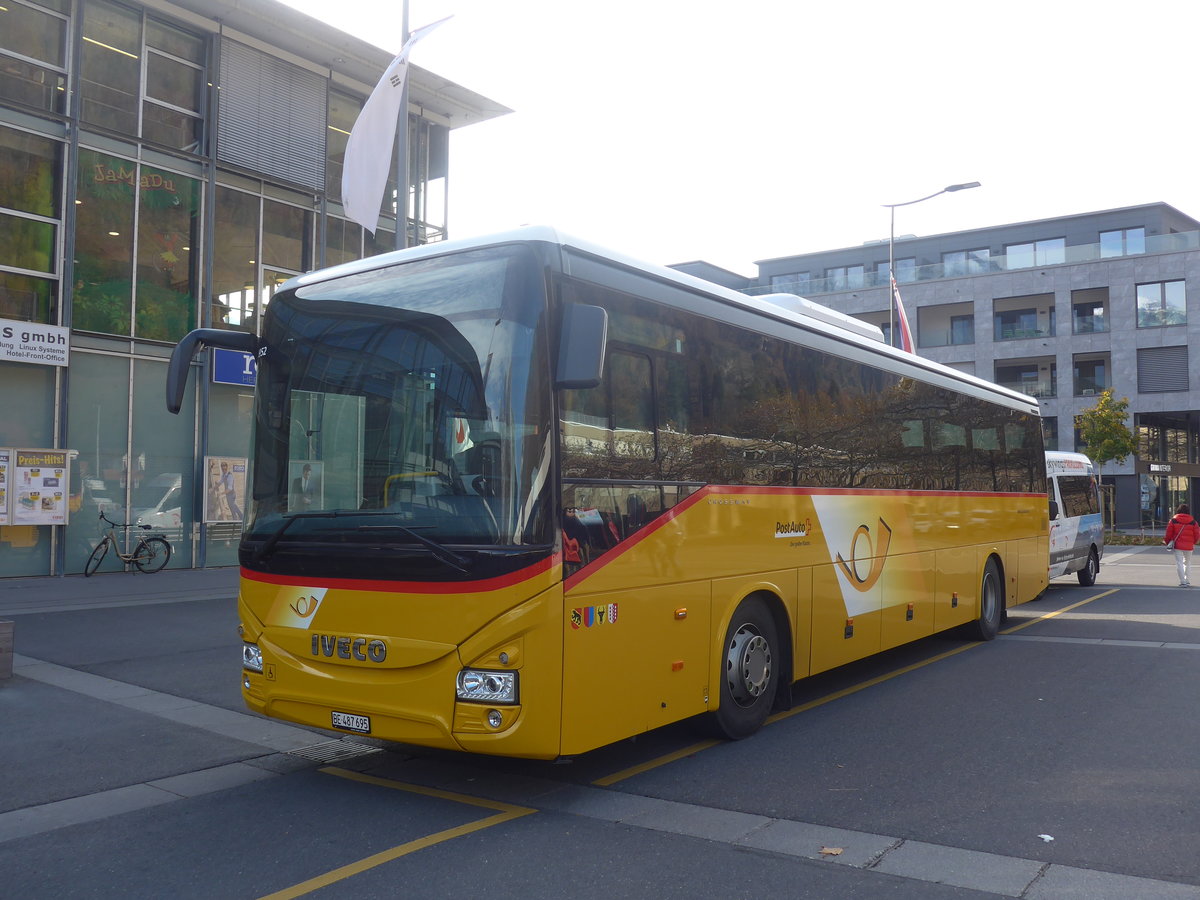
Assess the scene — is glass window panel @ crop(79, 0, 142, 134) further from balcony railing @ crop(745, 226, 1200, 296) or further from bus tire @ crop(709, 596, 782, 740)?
balcony railing @ crop(745, 226, 1200, 296)

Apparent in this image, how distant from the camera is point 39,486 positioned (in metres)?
18.0

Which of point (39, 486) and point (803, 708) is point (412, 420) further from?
point (39, 486)

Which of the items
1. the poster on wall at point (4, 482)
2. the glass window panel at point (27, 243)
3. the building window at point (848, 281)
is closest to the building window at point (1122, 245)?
the building window at point (848, 281)

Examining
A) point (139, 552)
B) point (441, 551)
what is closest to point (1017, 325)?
point (139, 552)

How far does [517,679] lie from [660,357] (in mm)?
2323

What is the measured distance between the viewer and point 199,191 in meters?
21.4

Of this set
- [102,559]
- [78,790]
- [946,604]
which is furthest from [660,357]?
[102,559]

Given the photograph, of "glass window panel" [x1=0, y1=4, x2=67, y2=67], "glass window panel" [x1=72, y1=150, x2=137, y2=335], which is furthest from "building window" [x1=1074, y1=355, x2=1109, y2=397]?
"glass window panel" [x1=0, y1=4, x2=67, y2=67]

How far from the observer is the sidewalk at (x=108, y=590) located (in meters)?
15.0

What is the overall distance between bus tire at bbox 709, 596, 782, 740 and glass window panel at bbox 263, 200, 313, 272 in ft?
60.3

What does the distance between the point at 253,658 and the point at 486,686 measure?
184cm

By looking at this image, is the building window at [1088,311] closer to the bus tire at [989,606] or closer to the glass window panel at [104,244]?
the bus tire at [989,606]

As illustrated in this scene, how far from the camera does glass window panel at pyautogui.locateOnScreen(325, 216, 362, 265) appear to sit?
79.7 ft

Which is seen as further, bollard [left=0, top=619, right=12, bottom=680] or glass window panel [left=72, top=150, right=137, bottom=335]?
glass window panel [left=72, top=150, right=137, bottom=335]
